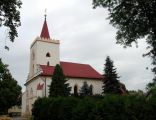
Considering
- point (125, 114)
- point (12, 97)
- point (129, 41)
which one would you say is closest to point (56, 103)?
point (129, 41)

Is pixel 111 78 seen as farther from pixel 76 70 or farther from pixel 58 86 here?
pixel 76 70

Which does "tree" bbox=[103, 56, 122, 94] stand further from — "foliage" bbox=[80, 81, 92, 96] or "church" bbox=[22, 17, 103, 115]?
"church" bbox=[22, 17, 103, 115]

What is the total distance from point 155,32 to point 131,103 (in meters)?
5.15

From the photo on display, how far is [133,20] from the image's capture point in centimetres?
1902

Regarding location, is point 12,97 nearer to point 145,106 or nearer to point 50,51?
point 50,51

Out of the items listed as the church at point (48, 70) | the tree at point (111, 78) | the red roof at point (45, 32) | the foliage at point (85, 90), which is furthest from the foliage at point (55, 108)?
the red roof at point (45, 32)

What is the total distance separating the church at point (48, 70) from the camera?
5213 cm

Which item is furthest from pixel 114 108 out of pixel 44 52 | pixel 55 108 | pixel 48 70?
pixel 44 52

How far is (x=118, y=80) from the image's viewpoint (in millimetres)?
44219

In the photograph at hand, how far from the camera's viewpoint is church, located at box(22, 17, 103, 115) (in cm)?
5213

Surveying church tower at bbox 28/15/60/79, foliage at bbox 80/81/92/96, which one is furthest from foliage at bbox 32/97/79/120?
church tower at bbox 28/15/60/79

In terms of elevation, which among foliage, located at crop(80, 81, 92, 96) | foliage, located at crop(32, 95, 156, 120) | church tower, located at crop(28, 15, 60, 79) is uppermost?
church tower, located at crop(28, 15, 60, 79)

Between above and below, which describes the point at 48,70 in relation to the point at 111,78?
above

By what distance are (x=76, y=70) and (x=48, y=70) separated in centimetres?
610
